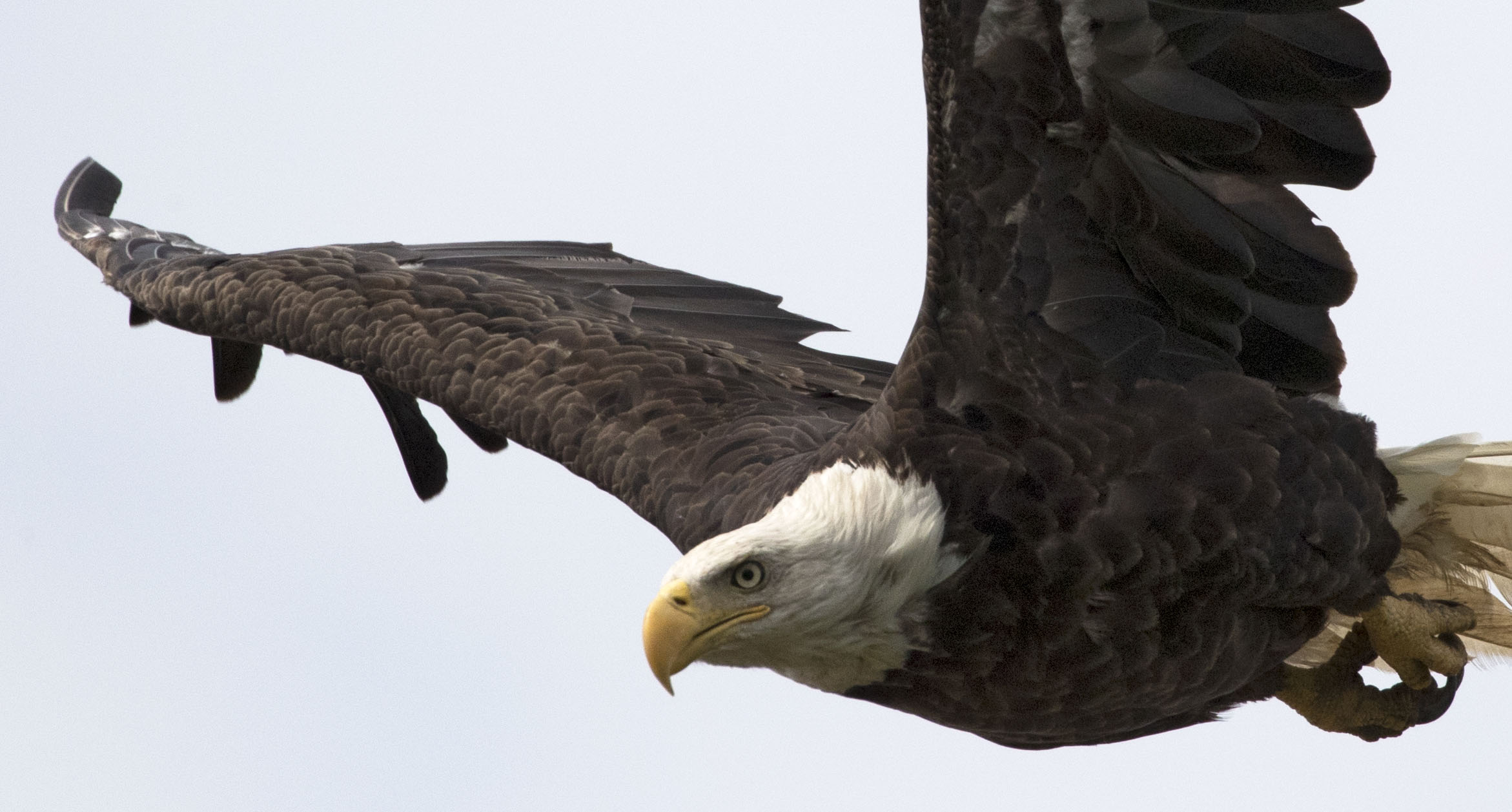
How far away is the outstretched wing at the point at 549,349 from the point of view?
5.57m

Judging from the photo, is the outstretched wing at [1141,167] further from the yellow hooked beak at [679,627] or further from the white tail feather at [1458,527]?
the yellow hooked beak at [679,627]

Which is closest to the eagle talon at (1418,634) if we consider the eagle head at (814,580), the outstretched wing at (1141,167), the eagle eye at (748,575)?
the outstretched wing at (1141,167)

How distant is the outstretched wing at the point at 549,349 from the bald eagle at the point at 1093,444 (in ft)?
0.28

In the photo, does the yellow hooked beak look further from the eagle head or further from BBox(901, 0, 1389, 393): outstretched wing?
BBox(901, 0, 1389, 393): outstretched wing

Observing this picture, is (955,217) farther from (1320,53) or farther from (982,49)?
(1320,53)

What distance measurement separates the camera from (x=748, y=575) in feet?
14.6

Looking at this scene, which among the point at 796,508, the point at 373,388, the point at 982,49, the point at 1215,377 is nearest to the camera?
the point at 982,49

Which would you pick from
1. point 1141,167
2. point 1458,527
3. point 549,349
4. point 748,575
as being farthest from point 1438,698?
point 549,349

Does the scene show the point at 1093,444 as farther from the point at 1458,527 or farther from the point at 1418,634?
the point at 1458,527

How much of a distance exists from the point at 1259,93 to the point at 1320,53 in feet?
0.54

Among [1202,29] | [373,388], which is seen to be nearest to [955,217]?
[1202,29]

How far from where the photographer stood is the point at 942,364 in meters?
4.65

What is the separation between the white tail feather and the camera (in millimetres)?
5473

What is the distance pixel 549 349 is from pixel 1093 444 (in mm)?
2190
